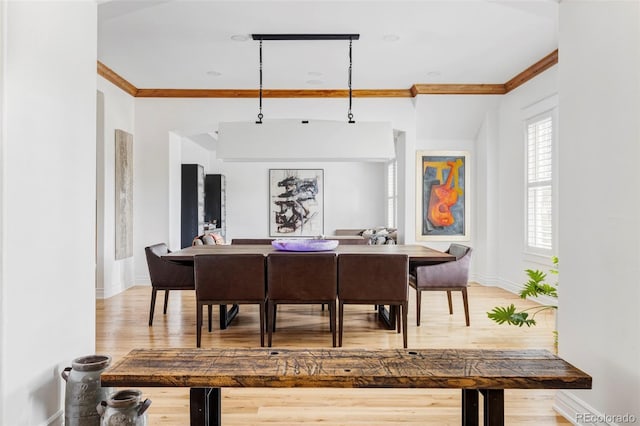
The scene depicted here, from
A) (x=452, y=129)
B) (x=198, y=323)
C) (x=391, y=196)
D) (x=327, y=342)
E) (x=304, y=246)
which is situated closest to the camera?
(x=198, y=323)

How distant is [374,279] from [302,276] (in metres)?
0.55

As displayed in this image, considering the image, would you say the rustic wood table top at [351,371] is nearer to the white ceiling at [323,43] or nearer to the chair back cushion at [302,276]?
the chair back cushion at [302,276]

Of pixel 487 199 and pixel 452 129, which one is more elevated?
pixel 452 129

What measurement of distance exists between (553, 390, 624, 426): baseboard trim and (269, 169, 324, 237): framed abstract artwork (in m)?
7.57

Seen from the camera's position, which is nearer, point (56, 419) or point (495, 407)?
point (495, 407)

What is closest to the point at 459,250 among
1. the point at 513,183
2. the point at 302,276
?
the point at 302,276

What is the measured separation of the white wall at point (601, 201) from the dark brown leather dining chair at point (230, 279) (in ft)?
6.80

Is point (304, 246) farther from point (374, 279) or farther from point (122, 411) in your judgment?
point (122, 411)

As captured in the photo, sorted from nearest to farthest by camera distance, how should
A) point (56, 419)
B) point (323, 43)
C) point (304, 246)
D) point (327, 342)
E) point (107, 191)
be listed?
point (56, 419), point (327, 342), point (304, 246), point (323, 43), point (107, 191)

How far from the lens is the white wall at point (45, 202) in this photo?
5.85ft

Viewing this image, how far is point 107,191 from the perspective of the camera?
5.57 m

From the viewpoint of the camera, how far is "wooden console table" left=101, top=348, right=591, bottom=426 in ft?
5.82

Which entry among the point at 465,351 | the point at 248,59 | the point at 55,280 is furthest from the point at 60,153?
the point at 248,59

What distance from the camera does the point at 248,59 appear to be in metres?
4.96
